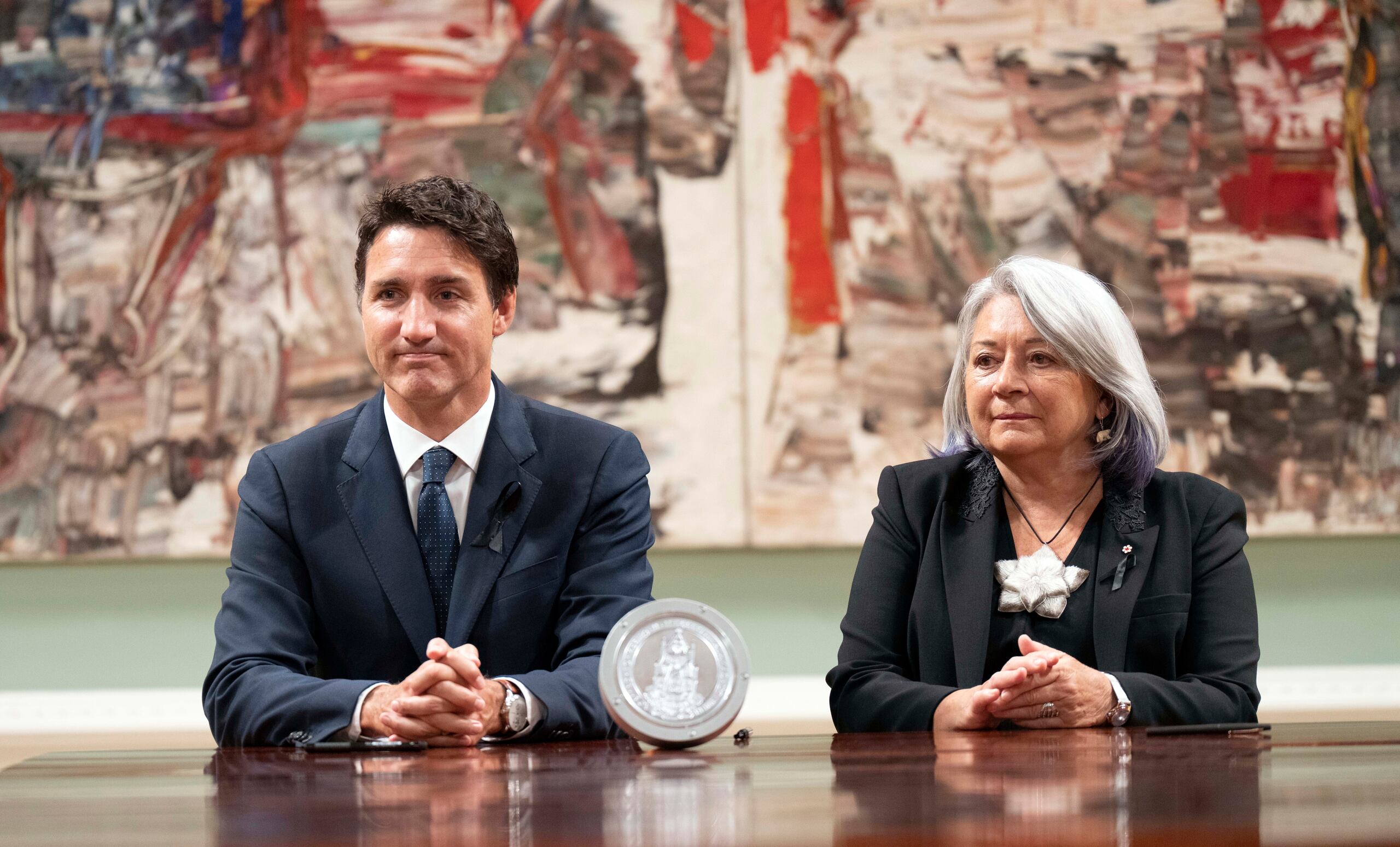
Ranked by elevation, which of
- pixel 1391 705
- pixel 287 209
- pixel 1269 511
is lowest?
pixel 1391 705

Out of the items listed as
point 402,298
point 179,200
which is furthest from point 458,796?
point 179,200

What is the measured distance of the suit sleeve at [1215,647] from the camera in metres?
2.26

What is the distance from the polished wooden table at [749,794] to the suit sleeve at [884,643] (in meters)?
0.29

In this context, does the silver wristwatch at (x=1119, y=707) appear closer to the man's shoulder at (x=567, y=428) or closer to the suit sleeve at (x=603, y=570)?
the suit sleeve at (x=603, y=570)

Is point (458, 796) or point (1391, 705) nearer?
point (458, 796)

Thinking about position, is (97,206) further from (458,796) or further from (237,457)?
(458,796)

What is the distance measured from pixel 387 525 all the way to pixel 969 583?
3.55ft

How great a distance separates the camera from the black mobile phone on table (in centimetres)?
191

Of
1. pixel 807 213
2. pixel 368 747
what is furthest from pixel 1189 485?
pixel 807 213

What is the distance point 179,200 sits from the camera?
428 cm

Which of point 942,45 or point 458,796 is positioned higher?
point 942,45

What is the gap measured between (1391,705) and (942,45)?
2666 mm

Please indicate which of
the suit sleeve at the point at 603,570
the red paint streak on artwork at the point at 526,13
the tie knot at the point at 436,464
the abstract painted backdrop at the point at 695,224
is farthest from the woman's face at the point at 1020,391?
the red paint streak on artwork at the point at 526,13

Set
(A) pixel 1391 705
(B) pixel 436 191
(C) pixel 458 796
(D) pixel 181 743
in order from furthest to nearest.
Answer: (A) pixel 1391 705
(D) pixel 181 743
(B) pixel 436 191
(C) pixel 458 796
